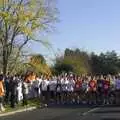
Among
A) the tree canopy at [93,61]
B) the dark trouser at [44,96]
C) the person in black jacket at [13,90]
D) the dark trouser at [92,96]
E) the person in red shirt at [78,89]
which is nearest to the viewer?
the person in black jacket at [13,90]

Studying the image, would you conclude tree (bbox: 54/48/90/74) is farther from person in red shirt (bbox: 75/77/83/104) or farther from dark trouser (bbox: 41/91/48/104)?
person in red shirt (bbox: 75/77/83/104)

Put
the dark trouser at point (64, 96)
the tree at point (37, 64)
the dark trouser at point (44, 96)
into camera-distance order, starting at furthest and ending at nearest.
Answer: the tree at point (37, 64), the dark trouser at point (44, 96), the dark trouser at point (64, 96)

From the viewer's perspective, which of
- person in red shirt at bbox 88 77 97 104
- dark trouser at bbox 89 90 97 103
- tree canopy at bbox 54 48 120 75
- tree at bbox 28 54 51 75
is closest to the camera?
person in red shirt at bbox 88 77 97 104

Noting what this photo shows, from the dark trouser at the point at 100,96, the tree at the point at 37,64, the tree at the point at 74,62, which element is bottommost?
the dark trouser at the point at 100,96

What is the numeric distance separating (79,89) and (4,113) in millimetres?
8739

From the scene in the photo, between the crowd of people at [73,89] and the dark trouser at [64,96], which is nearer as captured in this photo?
the crowd of people at [73,89]

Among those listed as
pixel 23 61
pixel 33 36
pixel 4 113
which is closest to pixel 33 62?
pixel 23 61

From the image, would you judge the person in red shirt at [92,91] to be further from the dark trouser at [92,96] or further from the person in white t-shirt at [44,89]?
the person in white t-shirt at [44,89]

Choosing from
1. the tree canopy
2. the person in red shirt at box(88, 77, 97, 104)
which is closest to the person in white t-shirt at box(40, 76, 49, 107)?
the person in red shirt at box(88, 77, 97, 104)

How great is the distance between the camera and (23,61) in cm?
5669

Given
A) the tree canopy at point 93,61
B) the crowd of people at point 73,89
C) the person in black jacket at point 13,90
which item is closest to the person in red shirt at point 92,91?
the crowd of people at point 73,89

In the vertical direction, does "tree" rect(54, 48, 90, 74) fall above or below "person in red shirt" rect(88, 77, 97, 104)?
above

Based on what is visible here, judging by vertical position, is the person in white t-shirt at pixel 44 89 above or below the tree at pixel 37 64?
below

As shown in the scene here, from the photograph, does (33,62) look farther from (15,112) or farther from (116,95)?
(15,112)
